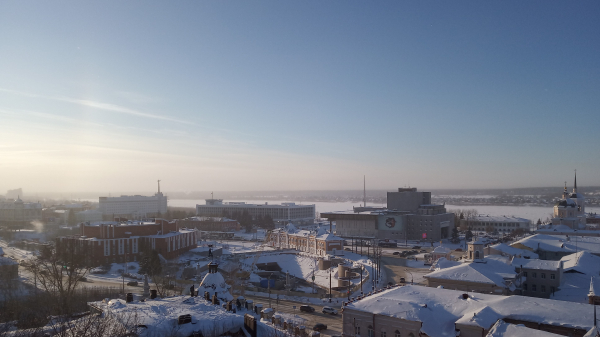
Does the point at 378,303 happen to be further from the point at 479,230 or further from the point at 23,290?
the point at 479,230

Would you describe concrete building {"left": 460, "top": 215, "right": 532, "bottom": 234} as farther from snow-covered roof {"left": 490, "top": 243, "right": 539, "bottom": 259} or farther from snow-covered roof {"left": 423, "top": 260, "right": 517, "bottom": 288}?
snow-covered roof {"left": 423, "top": 260, "right": 517, "bottom": 288}

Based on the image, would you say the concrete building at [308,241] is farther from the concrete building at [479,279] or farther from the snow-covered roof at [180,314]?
the snow-covered roof at [180,314]

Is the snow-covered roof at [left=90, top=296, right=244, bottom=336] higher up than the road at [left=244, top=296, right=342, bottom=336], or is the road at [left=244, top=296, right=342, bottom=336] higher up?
the snow-covered roof at [left=90, top=296, right=244, bottom=336]

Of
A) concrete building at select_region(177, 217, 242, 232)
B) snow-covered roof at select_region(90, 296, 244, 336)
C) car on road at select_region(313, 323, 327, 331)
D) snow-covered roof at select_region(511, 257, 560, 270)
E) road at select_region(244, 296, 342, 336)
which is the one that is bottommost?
road at select_region(244, 296, 342, 336)

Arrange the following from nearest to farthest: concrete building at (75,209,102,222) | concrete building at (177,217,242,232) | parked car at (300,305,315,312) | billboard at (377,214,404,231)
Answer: parked car at (300,305,315,312)
billboard at (377,214,404,231)
concrete building at (177,217,242,232)
concrete building at (75,209,102,222)

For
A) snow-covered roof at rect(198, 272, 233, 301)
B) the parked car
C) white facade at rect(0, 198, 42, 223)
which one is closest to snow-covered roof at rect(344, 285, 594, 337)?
snow-covered roof at rect(198, 272, 233, 301)

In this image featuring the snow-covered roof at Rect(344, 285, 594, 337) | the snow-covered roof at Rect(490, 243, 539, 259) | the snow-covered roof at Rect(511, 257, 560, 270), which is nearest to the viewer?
the snow-covered roof at Rect(344, 285, 594, 337)
